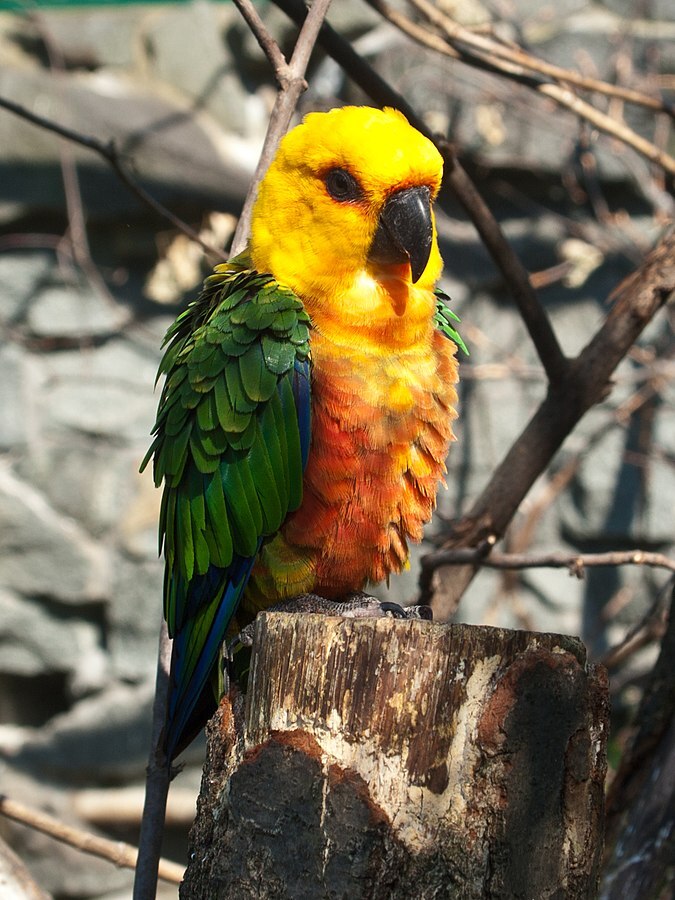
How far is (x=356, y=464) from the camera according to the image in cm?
199

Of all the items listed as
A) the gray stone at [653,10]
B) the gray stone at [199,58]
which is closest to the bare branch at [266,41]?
the gray stone at [199,58]

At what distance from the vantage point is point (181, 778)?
436 centimetres

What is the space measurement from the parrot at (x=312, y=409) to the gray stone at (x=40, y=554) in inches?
97.2

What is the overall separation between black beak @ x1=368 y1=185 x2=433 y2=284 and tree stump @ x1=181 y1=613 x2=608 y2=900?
890 mm

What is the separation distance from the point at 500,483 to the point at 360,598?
56cm

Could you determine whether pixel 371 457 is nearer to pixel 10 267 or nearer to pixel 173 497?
pixel 173 497

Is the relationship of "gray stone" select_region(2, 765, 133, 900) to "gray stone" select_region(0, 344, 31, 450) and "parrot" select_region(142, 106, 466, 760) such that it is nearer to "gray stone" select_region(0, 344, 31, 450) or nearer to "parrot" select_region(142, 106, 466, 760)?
"gray stone" select_region(0, 344, 31, 450)

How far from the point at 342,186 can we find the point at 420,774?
121 centimetres

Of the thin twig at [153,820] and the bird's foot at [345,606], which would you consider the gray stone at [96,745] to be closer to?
the thin twig at [153,820]

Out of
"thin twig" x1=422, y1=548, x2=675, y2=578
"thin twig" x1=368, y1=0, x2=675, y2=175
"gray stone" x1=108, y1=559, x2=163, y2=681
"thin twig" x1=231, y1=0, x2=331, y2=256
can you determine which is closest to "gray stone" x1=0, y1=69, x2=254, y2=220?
"gray stone" x1=108, y1=559, x2=163, y2=681

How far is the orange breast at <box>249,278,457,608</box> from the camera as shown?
199 centimetres

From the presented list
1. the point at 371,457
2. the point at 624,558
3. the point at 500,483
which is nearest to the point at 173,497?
the point at 371,457

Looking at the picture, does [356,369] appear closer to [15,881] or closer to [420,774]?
[420,774]

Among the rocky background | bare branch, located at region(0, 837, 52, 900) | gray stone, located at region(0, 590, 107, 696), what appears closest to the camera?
bare branch, located at region(0, 837, 52, 900)
